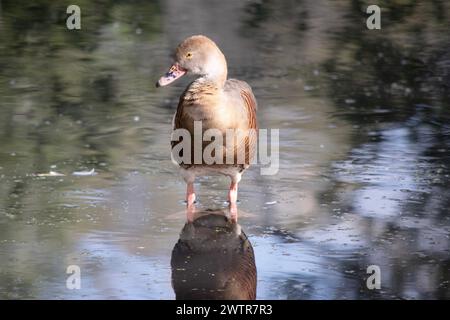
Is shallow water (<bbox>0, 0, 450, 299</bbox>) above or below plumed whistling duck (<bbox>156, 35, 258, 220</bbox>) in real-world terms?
below

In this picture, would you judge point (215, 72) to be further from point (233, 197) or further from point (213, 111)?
point (233, 197)

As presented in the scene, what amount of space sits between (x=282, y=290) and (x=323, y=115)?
3.90m

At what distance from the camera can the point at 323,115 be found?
941 cm

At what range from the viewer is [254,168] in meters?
8.05

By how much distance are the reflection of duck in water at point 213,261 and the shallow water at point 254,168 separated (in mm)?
70

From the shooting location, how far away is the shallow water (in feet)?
19.9

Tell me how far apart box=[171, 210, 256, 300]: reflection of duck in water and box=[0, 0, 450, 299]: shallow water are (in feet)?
0.23

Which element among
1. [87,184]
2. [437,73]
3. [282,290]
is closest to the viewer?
[282,290]

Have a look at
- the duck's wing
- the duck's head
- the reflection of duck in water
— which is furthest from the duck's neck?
the reflection of duck in water

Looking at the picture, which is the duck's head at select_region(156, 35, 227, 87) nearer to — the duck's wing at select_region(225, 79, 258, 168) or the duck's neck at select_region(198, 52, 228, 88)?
the duck's neck at select_region(198, 52, 228, 88)

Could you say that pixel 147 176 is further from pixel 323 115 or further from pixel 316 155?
pixel 323 115

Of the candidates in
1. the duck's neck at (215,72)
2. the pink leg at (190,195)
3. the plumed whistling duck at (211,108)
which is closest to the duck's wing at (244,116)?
the plumed whistling duck at (211,108)

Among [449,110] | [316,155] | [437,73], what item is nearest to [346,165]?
[316,155]

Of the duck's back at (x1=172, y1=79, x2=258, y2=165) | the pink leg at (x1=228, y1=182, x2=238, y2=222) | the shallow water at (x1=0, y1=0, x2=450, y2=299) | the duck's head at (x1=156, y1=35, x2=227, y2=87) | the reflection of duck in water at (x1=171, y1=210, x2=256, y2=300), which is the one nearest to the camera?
the reflection of duck in water at (x1=171, y1=210, x2=256, y2=300)
